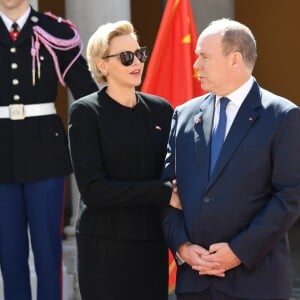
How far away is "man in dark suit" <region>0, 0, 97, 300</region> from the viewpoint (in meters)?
4.80

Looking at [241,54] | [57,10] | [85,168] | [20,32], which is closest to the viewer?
[241,54]

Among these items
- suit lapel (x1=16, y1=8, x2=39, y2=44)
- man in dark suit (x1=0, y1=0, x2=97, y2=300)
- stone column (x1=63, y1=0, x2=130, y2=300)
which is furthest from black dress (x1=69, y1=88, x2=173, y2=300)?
stone column (x1=63, y1=0, x2=130, y2=300)

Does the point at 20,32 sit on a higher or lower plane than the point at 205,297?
higher

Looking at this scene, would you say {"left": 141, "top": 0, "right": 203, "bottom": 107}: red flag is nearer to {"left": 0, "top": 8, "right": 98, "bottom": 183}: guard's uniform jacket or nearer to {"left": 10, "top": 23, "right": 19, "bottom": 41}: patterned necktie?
{"left": 0, "top": 8, "right": 98, "bottom": 183}: guard's uniform jacket

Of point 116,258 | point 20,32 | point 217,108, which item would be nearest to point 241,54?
point 217,108

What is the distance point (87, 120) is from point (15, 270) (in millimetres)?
1082

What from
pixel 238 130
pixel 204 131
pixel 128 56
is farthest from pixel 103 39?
pixel 238 130

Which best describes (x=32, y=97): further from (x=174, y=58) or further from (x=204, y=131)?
(x=204, y=131)

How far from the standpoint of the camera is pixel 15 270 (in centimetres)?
486

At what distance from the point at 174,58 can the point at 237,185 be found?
63.9 inches

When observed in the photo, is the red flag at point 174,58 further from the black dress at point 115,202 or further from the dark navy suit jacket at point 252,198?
the dark navy suit jacket at point 252,198

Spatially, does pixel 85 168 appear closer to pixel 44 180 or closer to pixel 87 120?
pixel 87 120

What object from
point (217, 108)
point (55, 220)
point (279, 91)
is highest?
point (217, 108)

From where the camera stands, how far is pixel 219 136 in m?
3.84
